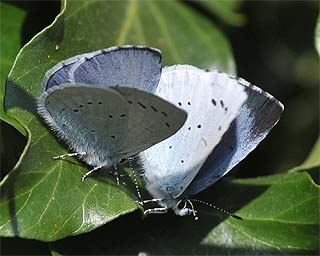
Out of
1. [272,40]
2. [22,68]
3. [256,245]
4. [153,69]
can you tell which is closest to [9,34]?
[22,68]

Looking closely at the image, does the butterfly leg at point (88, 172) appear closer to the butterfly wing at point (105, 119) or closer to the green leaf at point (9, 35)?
the butterfly wing at point (105, 119)

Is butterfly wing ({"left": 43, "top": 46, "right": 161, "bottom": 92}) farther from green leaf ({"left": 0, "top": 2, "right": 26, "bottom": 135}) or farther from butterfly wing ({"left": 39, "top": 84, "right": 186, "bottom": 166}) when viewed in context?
green leaf ({"left": 0, "top": 2, "right": 26, "bottom": 135})

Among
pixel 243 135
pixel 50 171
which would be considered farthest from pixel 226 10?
pixel 50 171

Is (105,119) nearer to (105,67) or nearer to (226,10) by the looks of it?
(105,67)

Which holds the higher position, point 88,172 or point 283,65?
point 88,172

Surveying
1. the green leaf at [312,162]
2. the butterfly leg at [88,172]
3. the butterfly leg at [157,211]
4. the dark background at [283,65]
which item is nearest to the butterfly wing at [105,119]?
the butterfly leg at [88,172]
